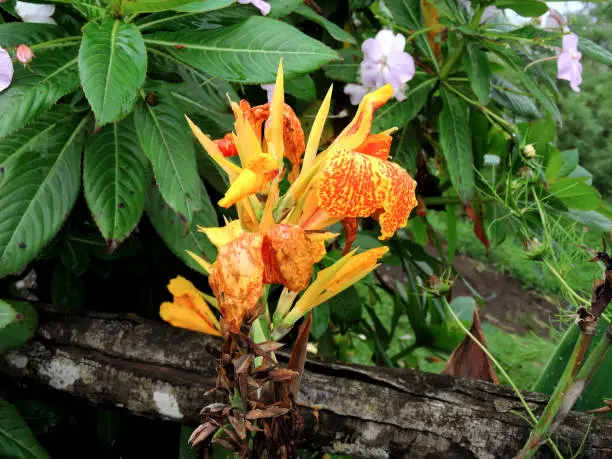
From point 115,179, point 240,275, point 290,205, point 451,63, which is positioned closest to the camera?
point 240,275

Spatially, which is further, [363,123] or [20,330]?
A: [20,330]

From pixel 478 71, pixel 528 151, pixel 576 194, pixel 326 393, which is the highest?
pixel 478 71

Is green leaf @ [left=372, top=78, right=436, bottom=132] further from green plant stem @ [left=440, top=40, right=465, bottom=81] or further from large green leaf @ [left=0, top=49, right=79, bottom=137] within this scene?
large green leaf @ [left=0, top=49, right=79, bottom=137]

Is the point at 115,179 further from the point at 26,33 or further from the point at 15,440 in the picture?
the point at 15,440

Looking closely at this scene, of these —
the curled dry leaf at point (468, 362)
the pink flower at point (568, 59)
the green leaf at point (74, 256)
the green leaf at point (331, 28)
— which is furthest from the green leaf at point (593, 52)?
the green leaf at point (74, 256)

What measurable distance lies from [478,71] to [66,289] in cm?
94

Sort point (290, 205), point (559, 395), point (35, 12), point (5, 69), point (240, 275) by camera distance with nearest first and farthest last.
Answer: point (240, 275) < point (290, 205) < point (559, 395) < point (5, 69) < point (35, 12)

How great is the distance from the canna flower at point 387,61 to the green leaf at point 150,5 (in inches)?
17.9

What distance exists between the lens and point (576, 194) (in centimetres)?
127

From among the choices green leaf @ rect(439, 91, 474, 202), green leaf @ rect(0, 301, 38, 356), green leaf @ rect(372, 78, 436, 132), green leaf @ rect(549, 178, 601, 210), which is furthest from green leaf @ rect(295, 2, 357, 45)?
green leaf @ rect(0, 301, 38, 356)

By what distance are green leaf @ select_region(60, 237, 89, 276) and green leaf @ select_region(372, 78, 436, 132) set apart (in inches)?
24.3

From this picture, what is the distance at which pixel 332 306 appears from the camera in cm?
133

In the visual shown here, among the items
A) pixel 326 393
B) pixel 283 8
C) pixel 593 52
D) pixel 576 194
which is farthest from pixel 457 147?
pixel 326 393

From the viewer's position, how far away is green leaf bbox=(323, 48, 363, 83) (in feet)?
4.30
